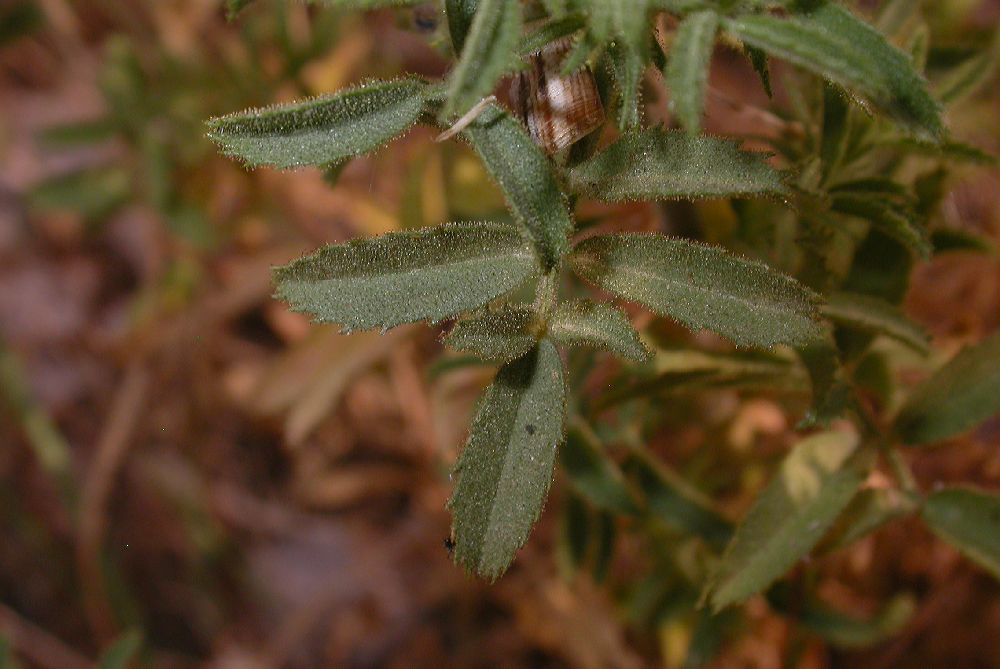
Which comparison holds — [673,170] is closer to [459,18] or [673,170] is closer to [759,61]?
[759,61]

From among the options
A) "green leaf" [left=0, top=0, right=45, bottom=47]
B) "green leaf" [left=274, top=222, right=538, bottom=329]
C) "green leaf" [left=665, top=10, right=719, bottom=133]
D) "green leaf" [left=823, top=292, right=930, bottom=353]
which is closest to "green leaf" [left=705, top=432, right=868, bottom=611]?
"green leaf" [left=823, top=292, right=930, bottom=353]

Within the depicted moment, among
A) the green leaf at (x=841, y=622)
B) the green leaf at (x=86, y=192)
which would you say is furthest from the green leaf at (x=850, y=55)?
the green leaf at (x=86, y=192)

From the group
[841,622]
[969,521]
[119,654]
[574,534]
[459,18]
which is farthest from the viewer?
[574,534]

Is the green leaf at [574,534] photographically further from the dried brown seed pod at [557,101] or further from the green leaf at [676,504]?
the dried brown seed pod at [557,101]

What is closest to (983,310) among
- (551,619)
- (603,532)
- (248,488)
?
(603,532)

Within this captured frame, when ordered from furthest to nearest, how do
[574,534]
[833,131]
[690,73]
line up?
1. [574,534]
2. [833,131]
3. [690,73]

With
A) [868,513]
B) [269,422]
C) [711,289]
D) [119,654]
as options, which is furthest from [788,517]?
[269,422]
